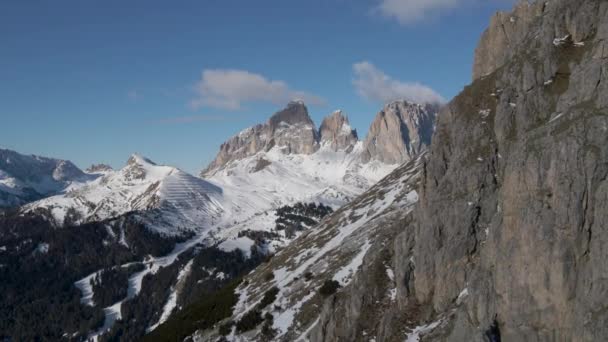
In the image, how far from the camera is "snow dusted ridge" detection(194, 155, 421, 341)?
7690cm

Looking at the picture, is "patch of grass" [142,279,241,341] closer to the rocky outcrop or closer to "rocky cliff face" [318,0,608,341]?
"rocky cliff face" [318,0,608,341]

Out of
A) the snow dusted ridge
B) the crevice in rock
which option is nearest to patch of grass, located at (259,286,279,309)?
the snow dusted ridge

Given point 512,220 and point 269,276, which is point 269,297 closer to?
point 269,276

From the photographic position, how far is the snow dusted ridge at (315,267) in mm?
76900

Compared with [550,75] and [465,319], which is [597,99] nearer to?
[550,75]

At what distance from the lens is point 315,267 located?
92.9 meters

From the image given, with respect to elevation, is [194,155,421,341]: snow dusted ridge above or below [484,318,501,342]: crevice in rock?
above

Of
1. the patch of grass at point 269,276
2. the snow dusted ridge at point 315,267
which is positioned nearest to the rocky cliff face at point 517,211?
the snow dusted ridge at point 315,267

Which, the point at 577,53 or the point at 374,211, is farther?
the point at 374,211

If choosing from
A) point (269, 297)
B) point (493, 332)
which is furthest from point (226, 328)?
point (493, 332)

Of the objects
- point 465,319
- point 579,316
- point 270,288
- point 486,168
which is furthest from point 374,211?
point 579,316

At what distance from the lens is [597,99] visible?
37.3m

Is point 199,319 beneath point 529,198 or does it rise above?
beneath

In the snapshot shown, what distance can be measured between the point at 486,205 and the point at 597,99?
47.5ft
